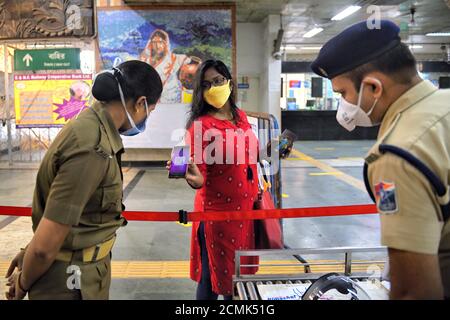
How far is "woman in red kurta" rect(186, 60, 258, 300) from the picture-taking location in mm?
2160

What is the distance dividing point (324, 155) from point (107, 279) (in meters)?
10.1

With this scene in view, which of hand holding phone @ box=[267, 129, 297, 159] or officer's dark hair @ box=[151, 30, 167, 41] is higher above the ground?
officer's dark hair @ box=[151, 30, 167, 41]

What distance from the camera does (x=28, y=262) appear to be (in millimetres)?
1264

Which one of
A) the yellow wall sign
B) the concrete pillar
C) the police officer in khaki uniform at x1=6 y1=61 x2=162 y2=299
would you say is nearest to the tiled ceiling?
the concrete pillar

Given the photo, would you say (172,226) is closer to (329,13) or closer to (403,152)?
(403,152)

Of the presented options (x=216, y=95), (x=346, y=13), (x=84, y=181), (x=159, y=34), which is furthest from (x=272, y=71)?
(x=84, y=181)

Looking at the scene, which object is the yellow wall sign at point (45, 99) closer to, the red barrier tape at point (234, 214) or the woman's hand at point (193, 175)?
the red barrier tape at point (234, 214)

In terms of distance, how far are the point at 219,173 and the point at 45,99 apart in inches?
287

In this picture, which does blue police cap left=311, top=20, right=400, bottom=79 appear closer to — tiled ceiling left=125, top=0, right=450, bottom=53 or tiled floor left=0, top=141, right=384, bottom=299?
tiled floor left=0, top=141, right=384, bottom=299

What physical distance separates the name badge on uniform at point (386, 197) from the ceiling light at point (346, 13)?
10.3 metres

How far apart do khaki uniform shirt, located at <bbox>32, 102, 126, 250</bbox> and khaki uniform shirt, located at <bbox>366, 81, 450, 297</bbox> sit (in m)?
0.81

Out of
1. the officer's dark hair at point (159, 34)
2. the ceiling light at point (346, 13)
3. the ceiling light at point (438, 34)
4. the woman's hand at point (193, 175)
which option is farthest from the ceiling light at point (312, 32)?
the woman's hand at point (193, 175)
